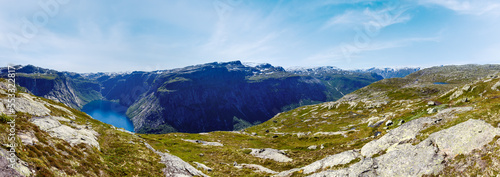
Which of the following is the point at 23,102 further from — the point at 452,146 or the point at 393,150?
the point at 452,146

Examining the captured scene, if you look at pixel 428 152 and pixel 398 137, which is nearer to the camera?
pixel 428 152

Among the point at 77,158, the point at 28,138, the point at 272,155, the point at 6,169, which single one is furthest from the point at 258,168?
the point at 6,169

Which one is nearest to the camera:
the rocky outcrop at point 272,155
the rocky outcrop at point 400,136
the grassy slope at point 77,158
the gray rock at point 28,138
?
the grassy slope at point 77,158

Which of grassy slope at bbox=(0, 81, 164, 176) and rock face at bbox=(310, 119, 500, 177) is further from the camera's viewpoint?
rock face at bbox=(310, 119, 500, 177)

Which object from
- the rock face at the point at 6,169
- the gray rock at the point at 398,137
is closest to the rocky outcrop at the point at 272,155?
the gray rock at the point at 398,137

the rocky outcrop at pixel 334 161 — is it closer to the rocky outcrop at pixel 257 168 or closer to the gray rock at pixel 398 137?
the gray rock at pixel 398 137

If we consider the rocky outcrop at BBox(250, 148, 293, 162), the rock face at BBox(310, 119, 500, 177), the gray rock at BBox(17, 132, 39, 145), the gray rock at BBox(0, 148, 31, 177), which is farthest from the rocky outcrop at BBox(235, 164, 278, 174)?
the gray rock at BBox(17, 132, 39, 145)

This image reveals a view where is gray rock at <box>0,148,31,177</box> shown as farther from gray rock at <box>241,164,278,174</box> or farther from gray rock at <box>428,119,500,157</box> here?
gray rock at <box>428,119,500,157</box>

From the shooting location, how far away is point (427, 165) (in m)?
18.0

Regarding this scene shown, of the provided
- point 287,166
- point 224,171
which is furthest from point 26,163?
point 287,166

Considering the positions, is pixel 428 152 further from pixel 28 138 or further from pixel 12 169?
pixel 28 138

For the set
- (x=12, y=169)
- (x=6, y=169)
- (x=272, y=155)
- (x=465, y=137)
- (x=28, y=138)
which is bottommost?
(x=272, y=155)

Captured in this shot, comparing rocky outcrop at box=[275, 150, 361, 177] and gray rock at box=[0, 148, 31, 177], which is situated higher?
gray rock at box=[0, 148, 31, 177]

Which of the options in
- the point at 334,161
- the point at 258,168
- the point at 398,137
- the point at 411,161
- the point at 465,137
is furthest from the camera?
the point at 258,168
